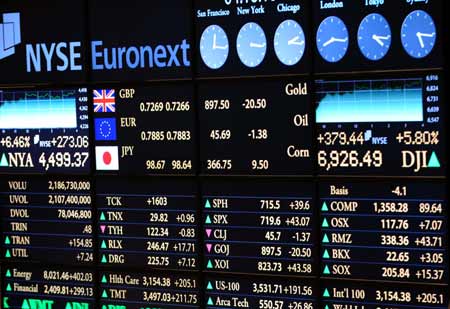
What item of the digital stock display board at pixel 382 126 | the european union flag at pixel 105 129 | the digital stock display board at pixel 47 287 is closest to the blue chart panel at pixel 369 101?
the digital stock display board at pixel 382 126

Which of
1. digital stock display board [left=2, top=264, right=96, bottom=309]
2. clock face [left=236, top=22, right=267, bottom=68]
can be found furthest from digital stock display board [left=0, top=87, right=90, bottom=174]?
clock face [left=236, top=22, right=267, bottom=68]

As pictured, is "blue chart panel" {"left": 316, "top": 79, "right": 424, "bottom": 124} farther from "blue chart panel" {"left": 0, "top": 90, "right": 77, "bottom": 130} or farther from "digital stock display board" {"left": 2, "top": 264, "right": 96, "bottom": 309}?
"digital stock display board" {"left": 2, "top": 264, "right": 96, "bottom": 309}

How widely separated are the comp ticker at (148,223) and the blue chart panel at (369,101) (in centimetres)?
73

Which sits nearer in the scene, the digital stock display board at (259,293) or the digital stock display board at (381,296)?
the digital stock display board at (381,296)

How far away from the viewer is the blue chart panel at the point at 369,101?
3.74 m

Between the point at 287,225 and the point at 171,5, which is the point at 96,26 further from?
the point at 287,225

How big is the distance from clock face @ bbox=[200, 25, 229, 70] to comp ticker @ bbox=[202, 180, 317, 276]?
0.54m

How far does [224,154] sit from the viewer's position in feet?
13.4

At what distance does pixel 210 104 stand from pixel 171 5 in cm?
49

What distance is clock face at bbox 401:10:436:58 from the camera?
3.71 metres

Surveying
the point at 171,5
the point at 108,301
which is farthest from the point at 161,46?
the point at 108,301

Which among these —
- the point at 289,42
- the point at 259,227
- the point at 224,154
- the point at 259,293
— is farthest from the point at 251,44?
the point at 259,293

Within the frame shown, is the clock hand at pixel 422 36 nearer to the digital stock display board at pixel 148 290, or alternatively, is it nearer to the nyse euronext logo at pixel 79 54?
the nyse euronext logo at pixel 79 54

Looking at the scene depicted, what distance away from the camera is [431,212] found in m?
3.76
